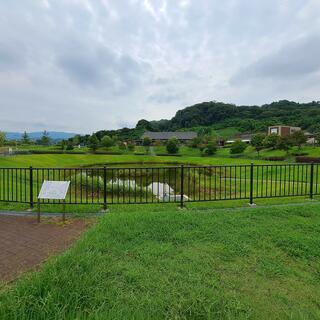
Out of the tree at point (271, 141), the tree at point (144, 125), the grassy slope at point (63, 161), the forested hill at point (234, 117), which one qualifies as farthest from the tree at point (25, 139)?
the tree at point (271, 141)

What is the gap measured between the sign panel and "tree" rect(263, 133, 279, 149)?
137ft

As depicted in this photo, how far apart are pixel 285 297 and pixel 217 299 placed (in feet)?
2.46

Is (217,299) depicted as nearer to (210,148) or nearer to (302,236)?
(302,236)

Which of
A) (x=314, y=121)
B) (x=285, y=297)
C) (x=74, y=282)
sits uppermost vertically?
(x=314, y=121)

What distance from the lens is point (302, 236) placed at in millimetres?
4133

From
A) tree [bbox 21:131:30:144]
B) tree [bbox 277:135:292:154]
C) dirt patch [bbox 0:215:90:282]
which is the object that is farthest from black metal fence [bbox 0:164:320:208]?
tree [bbox 21:131:30:144]

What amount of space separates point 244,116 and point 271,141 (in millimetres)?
67257

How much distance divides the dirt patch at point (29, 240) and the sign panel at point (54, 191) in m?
0.57

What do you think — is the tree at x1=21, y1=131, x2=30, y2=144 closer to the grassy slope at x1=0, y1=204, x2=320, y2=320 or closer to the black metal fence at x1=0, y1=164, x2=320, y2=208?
the black metal fence at x1=0, y1=164, x2=320, y2=208

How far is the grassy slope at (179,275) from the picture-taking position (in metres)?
2.33

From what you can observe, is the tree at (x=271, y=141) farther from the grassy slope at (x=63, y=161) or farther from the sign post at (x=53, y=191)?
the sign post at (x=53, y=191)

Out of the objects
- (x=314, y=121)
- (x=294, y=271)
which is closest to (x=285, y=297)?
(x=294, y=271)

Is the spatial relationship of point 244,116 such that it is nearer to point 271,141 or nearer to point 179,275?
point 271,141

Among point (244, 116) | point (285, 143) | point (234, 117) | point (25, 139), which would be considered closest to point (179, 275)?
point (285, 143)
